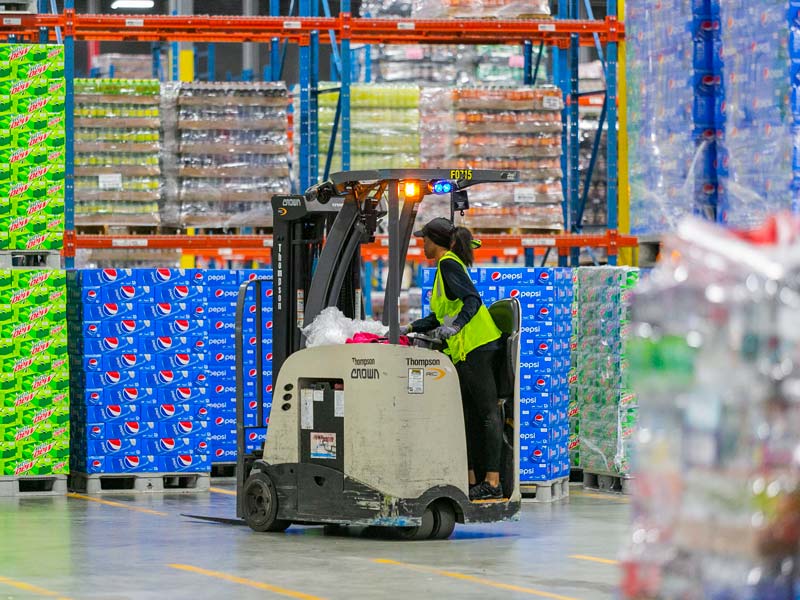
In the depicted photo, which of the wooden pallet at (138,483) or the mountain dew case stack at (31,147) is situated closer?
the mountain dew case stack at (31,147)

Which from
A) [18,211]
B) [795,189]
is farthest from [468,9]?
[795,189]

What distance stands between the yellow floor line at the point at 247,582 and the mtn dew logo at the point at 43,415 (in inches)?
148

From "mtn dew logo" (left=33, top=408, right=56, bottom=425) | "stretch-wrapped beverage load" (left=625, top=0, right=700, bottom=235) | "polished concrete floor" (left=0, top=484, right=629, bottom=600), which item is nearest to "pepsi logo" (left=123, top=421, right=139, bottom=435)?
"mtn dew logo" (left=33, top=408, right=56, bottom=425)

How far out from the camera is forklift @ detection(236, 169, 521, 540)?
874 cm

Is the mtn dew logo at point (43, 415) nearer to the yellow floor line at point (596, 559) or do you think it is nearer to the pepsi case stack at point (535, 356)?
the pepsi case stack at point (535, 356)

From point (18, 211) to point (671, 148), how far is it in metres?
5.83

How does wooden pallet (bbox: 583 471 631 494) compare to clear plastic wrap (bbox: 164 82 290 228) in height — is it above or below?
below

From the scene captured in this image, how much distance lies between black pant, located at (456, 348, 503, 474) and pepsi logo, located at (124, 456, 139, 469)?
3.52 metres

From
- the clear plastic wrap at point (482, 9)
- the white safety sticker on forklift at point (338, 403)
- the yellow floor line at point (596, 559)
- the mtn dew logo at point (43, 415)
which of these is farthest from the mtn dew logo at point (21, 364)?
the clear plastic wrap at point (482, 9)

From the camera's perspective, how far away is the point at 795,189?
6.57 meters

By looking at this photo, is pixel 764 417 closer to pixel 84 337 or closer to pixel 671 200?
pixel 671 200

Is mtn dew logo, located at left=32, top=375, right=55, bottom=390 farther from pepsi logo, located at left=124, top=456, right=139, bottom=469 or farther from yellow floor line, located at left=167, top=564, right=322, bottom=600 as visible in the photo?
yellow floor line, located at left=167, top=564, right=322, bottom=600

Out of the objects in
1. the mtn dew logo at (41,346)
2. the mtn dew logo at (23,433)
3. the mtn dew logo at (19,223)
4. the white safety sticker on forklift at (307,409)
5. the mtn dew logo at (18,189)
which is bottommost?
the mtn dew logo at (23,433)

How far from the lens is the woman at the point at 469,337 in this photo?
343 inches
